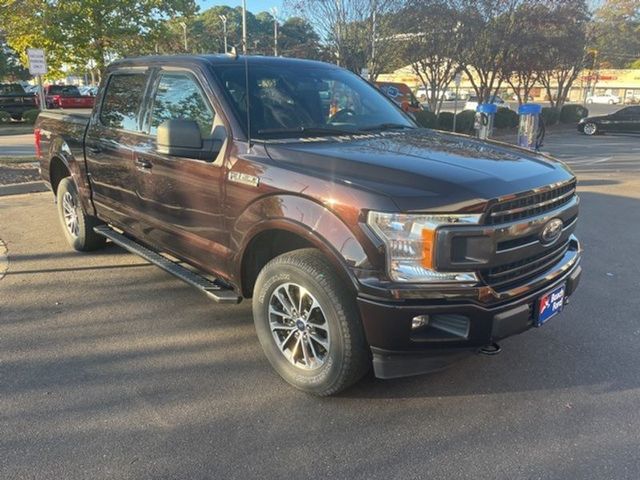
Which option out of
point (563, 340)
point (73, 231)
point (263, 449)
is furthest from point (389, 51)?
point (263, 449)

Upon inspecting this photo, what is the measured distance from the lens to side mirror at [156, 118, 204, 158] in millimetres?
3418

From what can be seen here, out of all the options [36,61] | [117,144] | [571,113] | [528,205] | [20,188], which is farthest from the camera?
[571,113]

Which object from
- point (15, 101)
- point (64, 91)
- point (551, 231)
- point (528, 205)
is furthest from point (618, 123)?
point (64, 91)

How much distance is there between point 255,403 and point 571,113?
107ft

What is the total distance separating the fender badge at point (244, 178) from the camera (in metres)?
3.24

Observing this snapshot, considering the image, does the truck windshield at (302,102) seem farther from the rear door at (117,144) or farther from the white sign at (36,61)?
the white sign at (36,61)

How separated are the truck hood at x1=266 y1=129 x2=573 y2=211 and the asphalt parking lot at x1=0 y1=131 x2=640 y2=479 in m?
1.25

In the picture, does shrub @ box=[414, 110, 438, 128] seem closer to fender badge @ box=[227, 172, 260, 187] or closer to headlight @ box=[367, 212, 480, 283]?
fender badge @ box=[227, 172, 260, 187]

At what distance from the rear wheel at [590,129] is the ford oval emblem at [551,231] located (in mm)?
25369

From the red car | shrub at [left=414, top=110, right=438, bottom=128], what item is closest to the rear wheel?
shrub at [left=414, top=110, right=438, bottom=128]

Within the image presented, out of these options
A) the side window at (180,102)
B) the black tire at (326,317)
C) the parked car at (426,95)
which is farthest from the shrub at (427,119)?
the black tire at (326,317)

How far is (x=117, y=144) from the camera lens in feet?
15.1

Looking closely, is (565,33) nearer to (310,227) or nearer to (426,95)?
(426,95)

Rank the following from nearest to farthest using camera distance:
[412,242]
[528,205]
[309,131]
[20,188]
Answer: [412,242], [528,205], [309,131], [20,188]
